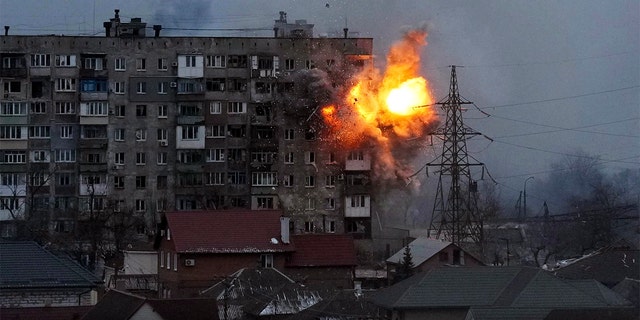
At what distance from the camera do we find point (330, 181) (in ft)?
284

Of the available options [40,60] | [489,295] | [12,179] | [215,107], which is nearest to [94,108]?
[40,60]

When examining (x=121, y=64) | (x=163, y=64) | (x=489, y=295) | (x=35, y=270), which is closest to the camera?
(x=35, y=270)

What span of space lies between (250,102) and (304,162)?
5.07m

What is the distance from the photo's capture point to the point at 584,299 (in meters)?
Result: 49.0

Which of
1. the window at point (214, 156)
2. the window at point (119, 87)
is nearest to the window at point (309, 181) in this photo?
the window at point (214, 156)

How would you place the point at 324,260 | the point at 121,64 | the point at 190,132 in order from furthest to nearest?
the point at 190,132
the point at 121,64
the point at 324,260

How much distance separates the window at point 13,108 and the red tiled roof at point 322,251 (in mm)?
27171

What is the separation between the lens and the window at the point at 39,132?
86125mm

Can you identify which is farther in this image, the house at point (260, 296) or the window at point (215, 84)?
the window at point (215, 84)

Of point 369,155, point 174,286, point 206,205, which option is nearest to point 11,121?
point 206,205

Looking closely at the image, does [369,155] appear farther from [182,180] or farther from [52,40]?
[52,40]

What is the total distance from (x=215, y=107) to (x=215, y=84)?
1.46 metres

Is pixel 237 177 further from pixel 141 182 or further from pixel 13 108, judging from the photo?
pixel 13 108

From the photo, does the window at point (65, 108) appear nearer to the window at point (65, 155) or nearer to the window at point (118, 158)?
the window at point (65, 155)
